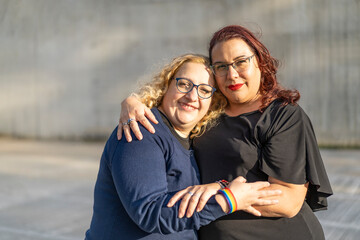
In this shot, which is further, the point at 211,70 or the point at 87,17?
the point at 87,17

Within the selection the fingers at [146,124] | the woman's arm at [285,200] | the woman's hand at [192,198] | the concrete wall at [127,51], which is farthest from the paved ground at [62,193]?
the woman's hand at [192,198]

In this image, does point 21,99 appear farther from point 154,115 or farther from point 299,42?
point 154,115

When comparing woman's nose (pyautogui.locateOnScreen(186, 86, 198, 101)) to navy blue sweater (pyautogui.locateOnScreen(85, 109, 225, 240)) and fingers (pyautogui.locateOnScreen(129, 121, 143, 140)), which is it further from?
fingers (pyautogui.locateOnScreen(129, 121, 143, 140))

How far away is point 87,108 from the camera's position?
9523 mm

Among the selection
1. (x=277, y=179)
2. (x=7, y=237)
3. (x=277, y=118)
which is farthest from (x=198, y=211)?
(x=7, y=237)

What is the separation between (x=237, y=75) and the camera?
216cm

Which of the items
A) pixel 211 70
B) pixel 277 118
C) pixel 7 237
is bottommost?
pixel 7 237

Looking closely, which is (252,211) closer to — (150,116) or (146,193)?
(146,193)

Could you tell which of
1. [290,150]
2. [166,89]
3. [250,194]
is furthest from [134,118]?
[290,150]

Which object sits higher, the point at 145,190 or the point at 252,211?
the point at 145,190

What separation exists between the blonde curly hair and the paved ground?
7.15 ft

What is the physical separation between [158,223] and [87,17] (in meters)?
8.40

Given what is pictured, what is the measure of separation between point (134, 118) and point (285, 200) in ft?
2.62

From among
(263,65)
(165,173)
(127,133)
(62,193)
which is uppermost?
(263,65)
